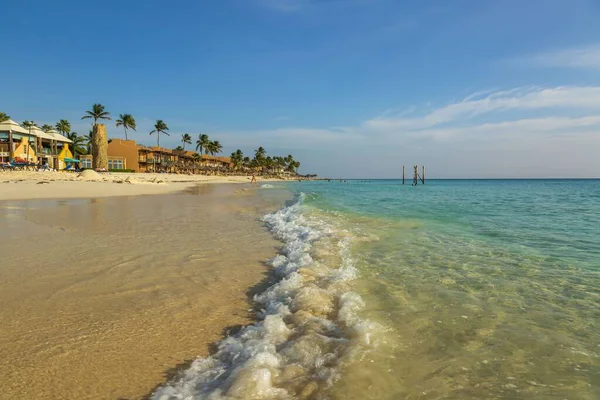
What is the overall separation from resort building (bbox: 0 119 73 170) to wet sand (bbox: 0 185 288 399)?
46724 millimetres

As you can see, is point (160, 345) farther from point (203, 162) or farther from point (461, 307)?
point (203, 162)

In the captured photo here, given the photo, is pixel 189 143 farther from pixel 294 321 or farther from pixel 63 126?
pixel 294 321

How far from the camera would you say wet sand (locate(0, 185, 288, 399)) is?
2652mm

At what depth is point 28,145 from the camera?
46.3 metres

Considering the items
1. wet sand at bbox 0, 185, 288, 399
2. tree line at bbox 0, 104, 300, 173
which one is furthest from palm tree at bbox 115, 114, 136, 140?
wet sand at bbox 0, 185, 288, 399

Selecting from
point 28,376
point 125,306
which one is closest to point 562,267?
point 125,306

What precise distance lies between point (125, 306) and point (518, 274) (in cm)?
586

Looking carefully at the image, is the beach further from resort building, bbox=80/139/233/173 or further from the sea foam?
resort building, bbox=80/139/233/173

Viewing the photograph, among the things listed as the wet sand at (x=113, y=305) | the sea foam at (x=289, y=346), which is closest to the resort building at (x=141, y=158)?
the wet sand at (x=113, y=305)

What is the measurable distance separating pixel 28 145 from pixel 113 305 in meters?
55.1

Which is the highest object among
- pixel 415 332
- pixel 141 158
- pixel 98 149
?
pixel 98 149

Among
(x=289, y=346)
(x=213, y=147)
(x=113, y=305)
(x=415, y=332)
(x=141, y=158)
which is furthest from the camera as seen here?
(x=213, y=147)

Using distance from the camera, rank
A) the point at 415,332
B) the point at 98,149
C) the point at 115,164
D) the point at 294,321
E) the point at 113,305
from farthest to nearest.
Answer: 1. the point at 115,164
2. the point at 98,149
3. the point at 113,305
4. the point at 294,321
5. the point at 415,332

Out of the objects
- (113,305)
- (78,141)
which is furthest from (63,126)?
(113,305)
